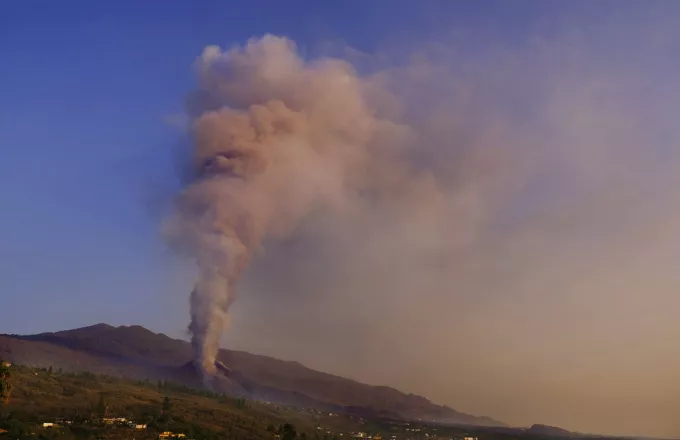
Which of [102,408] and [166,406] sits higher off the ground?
[166,406]

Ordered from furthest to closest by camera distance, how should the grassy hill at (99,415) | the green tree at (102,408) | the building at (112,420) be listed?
the green tree at (102,408) < the building at (112,420) < the grassy hill at (99,415)

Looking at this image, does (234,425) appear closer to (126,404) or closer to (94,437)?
(126,404)

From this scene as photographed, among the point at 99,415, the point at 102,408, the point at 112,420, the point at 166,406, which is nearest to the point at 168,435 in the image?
the point at 112,420

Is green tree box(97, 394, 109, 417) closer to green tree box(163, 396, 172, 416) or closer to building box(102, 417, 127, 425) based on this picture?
building box(102, 417, 127, 425)

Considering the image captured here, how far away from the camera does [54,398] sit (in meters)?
178

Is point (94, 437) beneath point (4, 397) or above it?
beneath

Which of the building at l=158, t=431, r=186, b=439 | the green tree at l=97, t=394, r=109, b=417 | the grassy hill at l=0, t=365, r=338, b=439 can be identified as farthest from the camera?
the green tree at l=97, t=394, r=109, b=417

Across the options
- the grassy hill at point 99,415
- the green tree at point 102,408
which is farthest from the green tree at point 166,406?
the green tree at point 102,408

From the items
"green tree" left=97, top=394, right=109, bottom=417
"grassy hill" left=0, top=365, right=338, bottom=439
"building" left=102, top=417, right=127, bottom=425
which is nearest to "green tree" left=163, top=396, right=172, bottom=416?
"grassy hill" left=0, top=365, right=338, bottom=439

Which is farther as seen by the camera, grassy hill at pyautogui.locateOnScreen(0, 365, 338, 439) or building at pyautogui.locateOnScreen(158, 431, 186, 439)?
building at pyautogui.locateOnScreen(158, 431, 186, 439)

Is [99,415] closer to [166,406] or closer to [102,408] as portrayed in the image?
[102,408]

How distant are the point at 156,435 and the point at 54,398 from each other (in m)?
47.7

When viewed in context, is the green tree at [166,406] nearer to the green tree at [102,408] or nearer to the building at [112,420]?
the green tree at [102,408]

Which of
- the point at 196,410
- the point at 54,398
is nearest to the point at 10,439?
the point at 54,398
